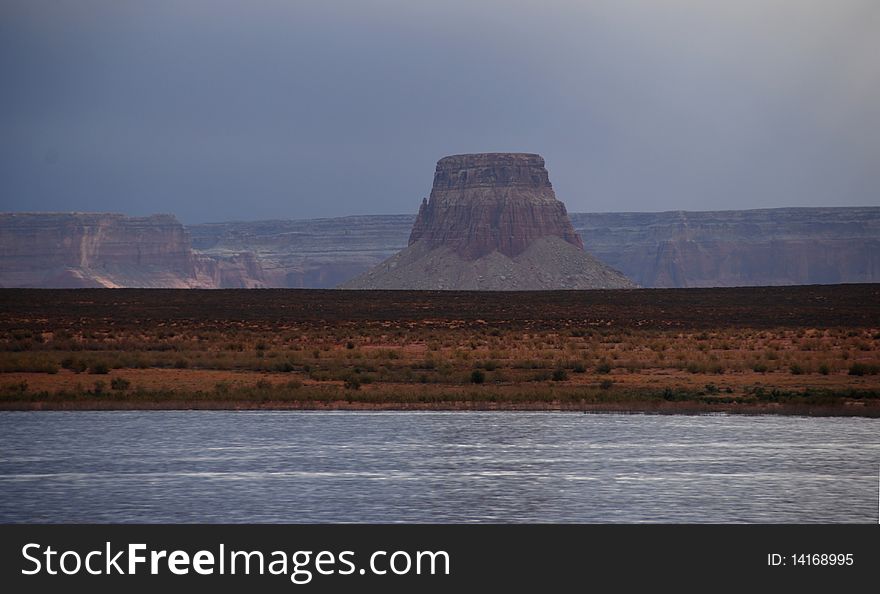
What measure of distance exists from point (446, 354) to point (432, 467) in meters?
27.6

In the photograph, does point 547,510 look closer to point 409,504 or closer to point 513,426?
point 409,504

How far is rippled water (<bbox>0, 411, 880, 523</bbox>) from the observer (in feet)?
80.8

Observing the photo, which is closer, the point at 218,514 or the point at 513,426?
the point at 218,514

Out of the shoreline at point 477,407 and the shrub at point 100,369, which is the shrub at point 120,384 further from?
the shrub at point 100,369

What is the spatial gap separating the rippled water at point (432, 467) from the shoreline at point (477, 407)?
0.86 m

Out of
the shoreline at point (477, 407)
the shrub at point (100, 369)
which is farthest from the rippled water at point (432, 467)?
the shrub at point (100, 369)

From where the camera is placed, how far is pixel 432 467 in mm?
29594

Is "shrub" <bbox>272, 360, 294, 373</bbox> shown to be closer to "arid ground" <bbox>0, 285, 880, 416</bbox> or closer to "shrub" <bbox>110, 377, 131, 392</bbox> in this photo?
"arid ground" <bbox>0, 285, 880, 416</bbox>

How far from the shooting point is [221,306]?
314ft

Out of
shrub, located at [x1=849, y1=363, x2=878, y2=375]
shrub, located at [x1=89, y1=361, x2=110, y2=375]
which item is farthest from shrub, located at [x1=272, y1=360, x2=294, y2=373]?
shrub, located at [x1=849, y1=363, x2=878, y2=375]

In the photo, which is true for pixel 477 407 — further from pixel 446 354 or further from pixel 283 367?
pixel 446 354
